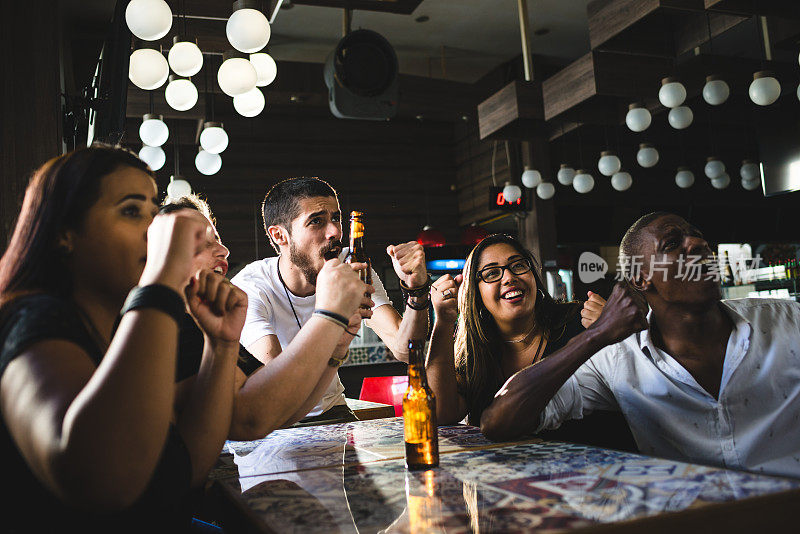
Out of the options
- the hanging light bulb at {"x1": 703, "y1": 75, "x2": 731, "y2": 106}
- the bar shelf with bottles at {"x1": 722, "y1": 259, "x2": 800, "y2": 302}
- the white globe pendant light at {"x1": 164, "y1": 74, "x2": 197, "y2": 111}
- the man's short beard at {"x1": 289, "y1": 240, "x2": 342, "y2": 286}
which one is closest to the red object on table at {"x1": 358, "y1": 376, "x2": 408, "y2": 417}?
the man's short beard at {"x1": 289, "y1": 240, "x2": 342, "y2": 286}

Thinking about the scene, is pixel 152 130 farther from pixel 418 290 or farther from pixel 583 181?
pixel 583 181

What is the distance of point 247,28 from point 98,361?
7.16 ft

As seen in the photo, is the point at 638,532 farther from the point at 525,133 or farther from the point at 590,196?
the point at 590,196

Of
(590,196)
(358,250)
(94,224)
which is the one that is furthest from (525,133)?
(94,224)

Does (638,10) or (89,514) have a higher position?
(638,10)

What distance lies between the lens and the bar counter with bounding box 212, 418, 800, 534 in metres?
0.88

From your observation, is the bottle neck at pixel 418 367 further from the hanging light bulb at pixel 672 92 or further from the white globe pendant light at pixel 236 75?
the hanging light bulb at pixel 672 92

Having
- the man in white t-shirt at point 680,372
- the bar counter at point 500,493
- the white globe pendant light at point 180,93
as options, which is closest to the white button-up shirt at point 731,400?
the man in white t-shirt at point 680,372

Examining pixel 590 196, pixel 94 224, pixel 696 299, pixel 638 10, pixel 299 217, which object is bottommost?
pixel 696 299

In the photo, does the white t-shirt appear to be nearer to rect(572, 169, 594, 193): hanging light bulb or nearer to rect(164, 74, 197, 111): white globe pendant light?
rect(164, 74, 197, 111): white globe pendant light

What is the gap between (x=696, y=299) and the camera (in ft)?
5.79

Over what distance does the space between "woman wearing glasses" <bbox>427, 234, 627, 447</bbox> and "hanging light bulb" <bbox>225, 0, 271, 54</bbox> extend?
4.72 ft

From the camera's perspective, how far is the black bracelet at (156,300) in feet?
3.02

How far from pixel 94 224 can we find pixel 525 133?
513 cm
